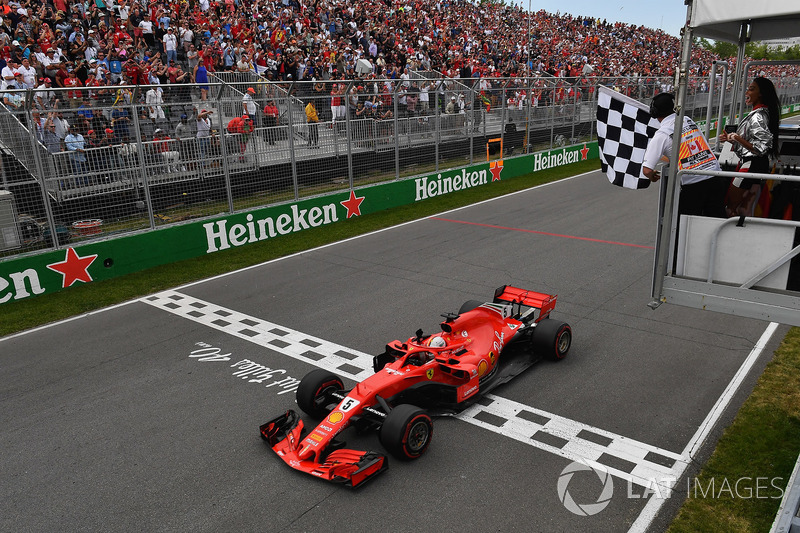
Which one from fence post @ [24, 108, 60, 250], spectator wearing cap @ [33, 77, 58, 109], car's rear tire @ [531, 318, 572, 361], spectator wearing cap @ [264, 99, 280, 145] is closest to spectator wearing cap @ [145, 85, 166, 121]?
spectator wearing cap @ [33, 77, 58, 109]

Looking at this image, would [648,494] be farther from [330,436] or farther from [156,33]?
[156,33]

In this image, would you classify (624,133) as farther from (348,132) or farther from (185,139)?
(348,132)

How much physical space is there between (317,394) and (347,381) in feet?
2.70

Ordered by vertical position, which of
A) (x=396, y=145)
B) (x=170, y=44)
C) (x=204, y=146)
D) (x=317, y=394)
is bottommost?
(x=317, y=394)

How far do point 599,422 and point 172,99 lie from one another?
9.03 meters

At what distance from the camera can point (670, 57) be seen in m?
49.2

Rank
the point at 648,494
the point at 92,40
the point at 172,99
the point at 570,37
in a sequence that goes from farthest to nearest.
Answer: the point at 570,37, the point at 92,40, the point at 172,99, the point at 648,494

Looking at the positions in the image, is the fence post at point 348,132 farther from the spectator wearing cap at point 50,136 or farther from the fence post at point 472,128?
the spectator wearing cap at point 50,136

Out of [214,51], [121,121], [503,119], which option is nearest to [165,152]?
[121,121]

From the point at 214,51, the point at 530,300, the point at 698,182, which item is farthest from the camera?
the point at 214,51

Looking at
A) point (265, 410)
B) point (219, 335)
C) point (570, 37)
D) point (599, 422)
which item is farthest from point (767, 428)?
point (570, 37)

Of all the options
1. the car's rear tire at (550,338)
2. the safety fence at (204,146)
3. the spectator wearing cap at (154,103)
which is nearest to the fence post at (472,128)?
the safety fence at (204,146)

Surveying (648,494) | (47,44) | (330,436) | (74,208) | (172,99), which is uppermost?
(47,44)

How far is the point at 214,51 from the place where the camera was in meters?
16.9
